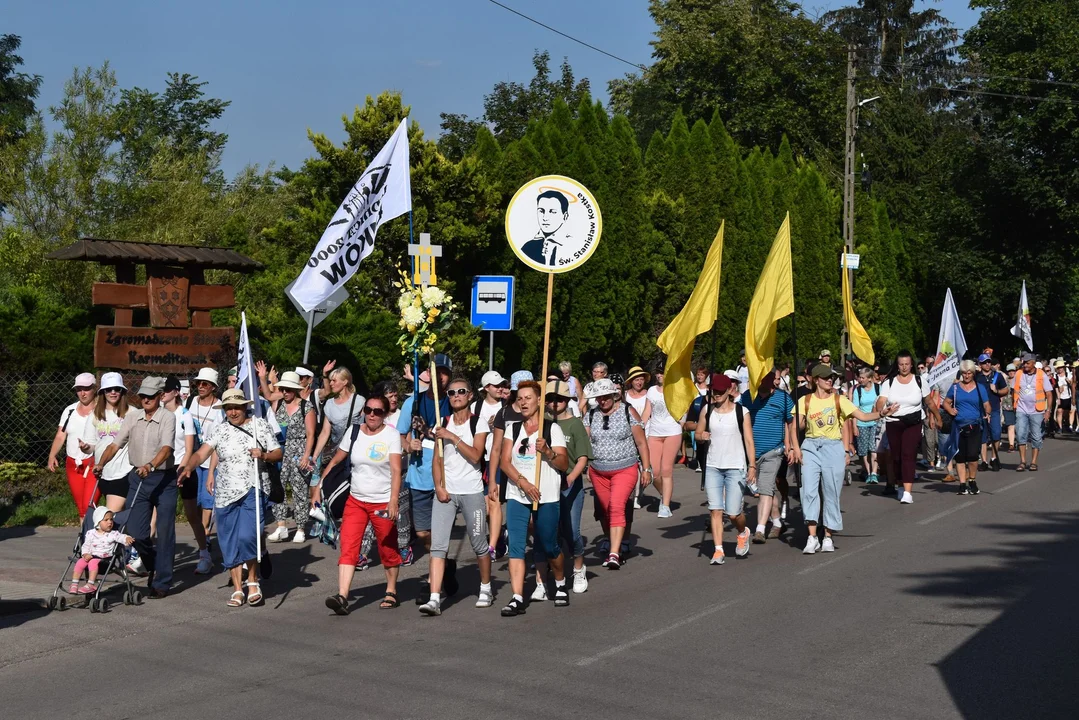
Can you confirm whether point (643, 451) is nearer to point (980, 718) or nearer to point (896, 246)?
point (980, 718)

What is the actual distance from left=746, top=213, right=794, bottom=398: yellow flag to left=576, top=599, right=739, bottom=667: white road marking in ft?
10.5

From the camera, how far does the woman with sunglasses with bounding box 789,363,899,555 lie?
12359mm

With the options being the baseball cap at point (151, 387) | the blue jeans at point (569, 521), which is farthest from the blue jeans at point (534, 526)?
the baseball cap at point (151, 387)

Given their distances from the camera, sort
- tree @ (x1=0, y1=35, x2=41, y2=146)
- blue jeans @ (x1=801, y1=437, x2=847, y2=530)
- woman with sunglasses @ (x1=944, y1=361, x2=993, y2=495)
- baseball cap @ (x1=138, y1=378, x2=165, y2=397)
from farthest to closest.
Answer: tree @ (x1=0, y1=35, x2=41, y2=146) < woman with sunglasses @ (x1=944, y1=361, x2=993, y2=495) < blue jeans @ (x1=801, y1=437, x2=847, y2=530) < baseball cap @ (x1=138, y1=378, x2=165, y2=397)

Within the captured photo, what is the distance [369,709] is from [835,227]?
37048 millimetres

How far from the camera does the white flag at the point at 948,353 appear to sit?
18.2 m

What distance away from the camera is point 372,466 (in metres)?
10.0

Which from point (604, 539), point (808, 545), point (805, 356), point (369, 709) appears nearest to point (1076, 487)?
point (808, 545)

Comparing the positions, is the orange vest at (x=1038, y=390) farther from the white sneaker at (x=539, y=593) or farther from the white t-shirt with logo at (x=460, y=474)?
the white t-shirt with logo at (x=460, y=474)

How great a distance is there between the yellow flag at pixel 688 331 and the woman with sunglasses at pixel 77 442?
5.48 m

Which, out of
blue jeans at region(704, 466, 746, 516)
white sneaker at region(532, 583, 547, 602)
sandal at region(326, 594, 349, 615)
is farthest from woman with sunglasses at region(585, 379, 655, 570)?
sandal at region(326, 594, 349, 615)

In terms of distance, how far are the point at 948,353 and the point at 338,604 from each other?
1440 centimetres

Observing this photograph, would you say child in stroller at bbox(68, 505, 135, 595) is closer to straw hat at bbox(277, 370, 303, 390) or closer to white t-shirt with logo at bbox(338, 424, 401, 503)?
white t-shirt with logo at bbox(338, 424, 401, 503)

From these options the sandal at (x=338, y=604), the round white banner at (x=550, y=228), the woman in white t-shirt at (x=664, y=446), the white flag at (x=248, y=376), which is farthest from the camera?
the woman in white t-shirt at (x=664, y=446)
